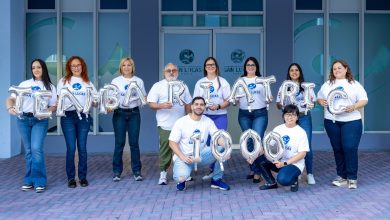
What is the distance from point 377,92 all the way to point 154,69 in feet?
16.4

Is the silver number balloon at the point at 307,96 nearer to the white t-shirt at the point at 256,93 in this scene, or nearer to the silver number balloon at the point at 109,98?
the white t-shirt at the point at 256,93

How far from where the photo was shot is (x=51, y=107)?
26.9 ft

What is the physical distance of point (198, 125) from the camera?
8.09 meters

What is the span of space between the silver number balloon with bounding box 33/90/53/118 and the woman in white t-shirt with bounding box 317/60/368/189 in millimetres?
3915

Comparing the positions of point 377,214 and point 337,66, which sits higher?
point 337,66

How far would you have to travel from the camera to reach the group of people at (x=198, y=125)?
8.05 m

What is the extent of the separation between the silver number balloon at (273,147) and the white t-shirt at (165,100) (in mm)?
1466

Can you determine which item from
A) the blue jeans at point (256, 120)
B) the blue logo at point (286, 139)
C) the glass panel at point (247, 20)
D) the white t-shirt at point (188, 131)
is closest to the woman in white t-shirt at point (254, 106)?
the blue jeans at point (256, 120)

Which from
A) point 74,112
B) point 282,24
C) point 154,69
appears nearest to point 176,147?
point 74,112

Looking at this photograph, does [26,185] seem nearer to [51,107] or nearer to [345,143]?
[51,107]

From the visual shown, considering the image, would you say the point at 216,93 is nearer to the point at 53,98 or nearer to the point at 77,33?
the point at 53,98

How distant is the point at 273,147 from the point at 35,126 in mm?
3346

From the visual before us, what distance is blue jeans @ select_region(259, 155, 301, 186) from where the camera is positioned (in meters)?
7.88

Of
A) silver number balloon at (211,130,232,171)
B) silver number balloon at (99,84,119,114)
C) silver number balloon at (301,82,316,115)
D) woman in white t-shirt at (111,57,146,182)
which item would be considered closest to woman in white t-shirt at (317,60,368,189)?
silver number balloon at (301,82,316,115)
